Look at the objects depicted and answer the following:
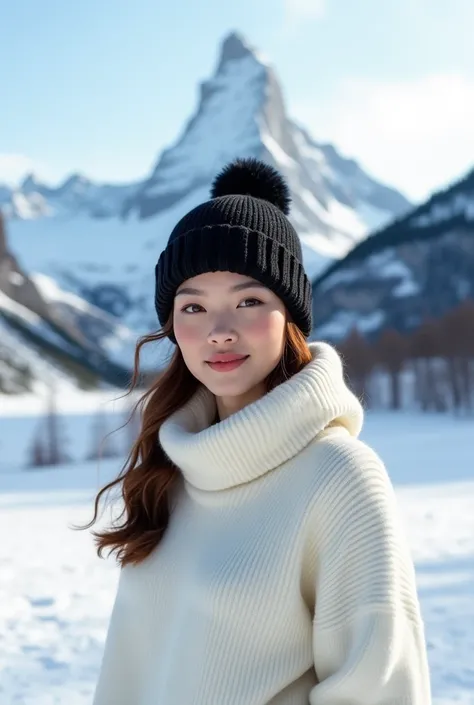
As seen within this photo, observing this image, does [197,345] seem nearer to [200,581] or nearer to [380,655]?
[200,581]

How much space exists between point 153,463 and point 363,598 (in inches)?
36.6

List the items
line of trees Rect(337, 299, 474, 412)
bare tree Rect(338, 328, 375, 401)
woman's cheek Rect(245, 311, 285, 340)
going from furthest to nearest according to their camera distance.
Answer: bare tree Rect(338, 328, 375, 401), line of trees Rect(337, 299, 474, 412), woman's cheek Rect(245, 311, 285, 340)

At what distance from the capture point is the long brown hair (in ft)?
6.69

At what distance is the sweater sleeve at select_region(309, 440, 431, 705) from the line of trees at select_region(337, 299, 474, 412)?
4760cm

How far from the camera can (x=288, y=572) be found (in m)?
1.66

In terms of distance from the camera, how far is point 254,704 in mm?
1688

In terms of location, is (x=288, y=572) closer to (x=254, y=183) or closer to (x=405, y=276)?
(x=254, y=183)

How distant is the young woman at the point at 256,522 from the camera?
→ 5.15ft

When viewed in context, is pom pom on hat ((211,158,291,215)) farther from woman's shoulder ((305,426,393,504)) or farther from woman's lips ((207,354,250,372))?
woman's shoulder ((305,426,393,504))

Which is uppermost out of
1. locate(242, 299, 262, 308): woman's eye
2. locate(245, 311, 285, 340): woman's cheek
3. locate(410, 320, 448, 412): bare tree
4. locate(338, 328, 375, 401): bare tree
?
locate(242, 299, 262, 308): woman's eye

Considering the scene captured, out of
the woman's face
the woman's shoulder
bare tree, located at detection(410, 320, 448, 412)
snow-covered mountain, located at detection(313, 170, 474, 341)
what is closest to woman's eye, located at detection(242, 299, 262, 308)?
the woman's face

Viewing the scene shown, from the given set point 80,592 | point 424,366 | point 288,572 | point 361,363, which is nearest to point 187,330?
Answer: point 288,572

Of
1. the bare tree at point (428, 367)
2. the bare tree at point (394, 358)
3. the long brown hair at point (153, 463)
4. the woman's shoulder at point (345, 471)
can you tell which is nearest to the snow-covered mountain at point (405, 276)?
the bare tree at point (394, 358)

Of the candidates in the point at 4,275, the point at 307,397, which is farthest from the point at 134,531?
the point at 4,275
